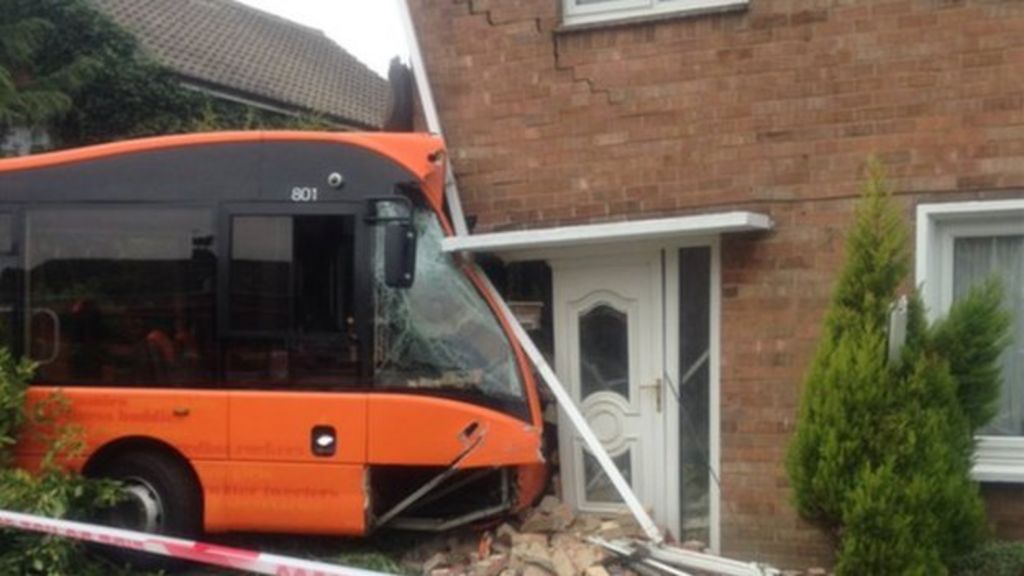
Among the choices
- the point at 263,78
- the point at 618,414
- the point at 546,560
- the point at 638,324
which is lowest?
the point at 546,560

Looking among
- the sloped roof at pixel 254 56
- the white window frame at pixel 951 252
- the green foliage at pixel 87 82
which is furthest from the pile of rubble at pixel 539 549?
the sloped roof at pixel 254 56

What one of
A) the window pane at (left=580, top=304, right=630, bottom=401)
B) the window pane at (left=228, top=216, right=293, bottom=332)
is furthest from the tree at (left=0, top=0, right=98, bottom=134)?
the window pane at (left=580, top=304, right=630, bottom=401)

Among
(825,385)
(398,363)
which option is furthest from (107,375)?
(825,385)

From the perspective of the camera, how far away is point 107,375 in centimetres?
816

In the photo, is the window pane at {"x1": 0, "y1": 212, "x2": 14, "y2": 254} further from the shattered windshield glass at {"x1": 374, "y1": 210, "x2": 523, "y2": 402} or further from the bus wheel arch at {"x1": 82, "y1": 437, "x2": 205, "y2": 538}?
the shattered windshield glass at {"x1": 374, "y1": 210, "x2": 523, "y2": 402}

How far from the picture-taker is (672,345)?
8.47 metres

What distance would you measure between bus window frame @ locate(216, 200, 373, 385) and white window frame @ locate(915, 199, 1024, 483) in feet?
A: 10.7

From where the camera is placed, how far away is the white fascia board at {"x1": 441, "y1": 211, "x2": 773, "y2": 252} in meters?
7.86

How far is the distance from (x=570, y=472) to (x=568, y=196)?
6.10 feet

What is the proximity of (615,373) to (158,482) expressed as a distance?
9.93 feet

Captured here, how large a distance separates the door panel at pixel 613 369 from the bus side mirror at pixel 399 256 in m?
1.53

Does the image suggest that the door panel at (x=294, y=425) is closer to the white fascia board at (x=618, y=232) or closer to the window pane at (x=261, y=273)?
the window pane at (x=261, y=273)

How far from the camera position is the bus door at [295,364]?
25.4 feet

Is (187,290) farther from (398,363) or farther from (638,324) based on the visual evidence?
(638,324)
